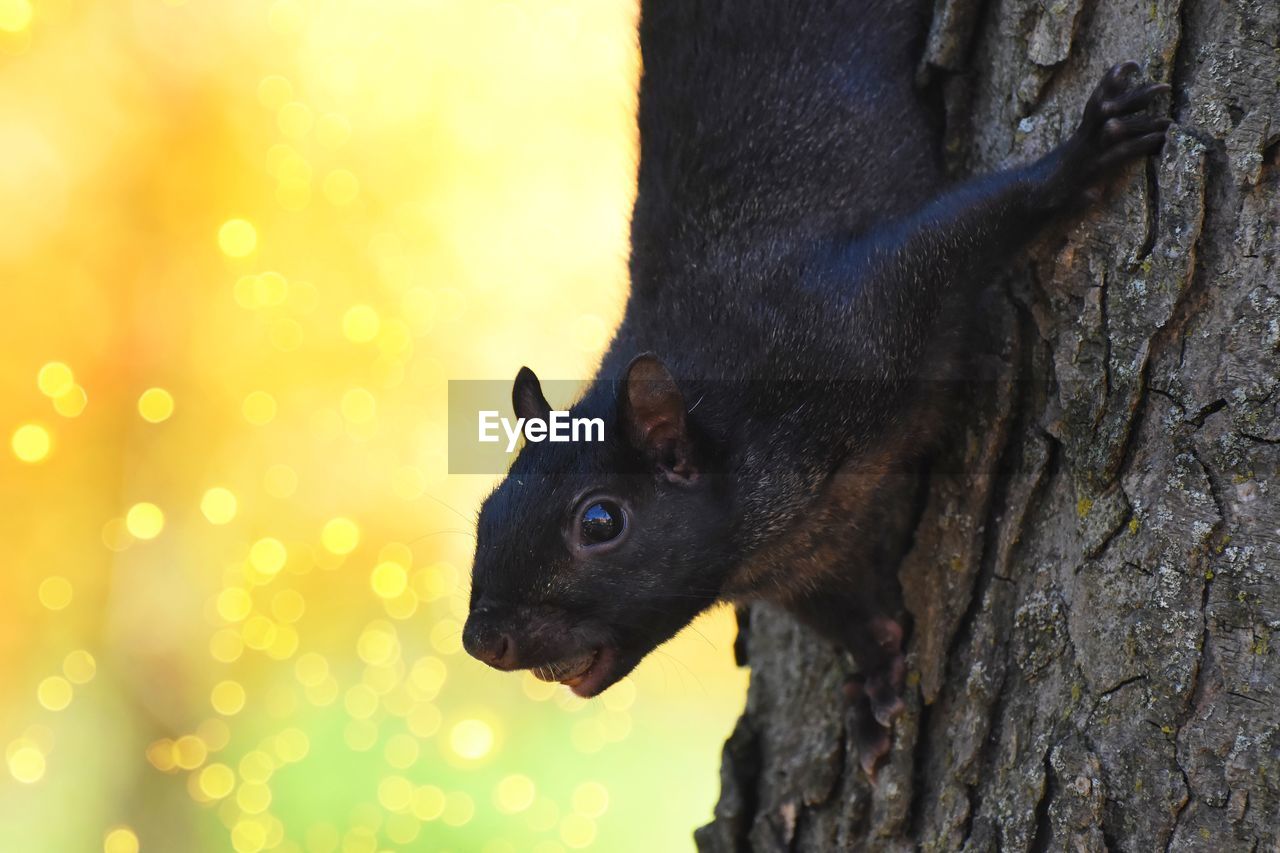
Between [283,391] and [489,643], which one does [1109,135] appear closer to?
[489,643]

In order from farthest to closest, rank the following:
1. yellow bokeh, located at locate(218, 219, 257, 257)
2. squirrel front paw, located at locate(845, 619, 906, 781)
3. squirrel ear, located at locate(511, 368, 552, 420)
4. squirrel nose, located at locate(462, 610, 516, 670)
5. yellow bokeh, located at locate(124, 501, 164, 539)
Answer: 1. yellow bokeh, located at locate(218, 219, 257, 257)
2. yellow bokeh, located at locate(124, 501, 164, 539)
3. squirrel ear, located at locate(511, 368, 552, 420)
4. squirrel front paw, located at locate(845, 619, 906, 781)
5. squirrel nose, located at locate(462, 610, 516, 670)

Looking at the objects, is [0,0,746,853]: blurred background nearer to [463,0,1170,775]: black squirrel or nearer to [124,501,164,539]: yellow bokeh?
[124,501,164,539]: yellow bokeh

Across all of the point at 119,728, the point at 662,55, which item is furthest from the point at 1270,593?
the point at 119,728

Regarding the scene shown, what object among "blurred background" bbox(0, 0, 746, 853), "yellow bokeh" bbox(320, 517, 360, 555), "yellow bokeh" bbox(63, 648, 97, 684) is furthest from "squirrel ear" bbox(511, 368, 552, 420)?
"yellow bokeh" bbox(63, 648, 97, 684)

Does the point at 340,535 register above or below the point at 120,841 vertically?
above

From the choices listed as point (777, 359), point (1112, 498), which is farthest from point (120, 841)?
point (1112, 498)

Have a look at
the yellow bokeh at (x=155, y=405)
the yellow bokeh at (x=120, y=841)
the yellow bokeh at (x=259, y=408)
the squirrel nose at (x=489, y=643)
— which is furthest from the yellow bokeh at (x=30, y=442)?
the squirrel nose at (x=489, y=643)
